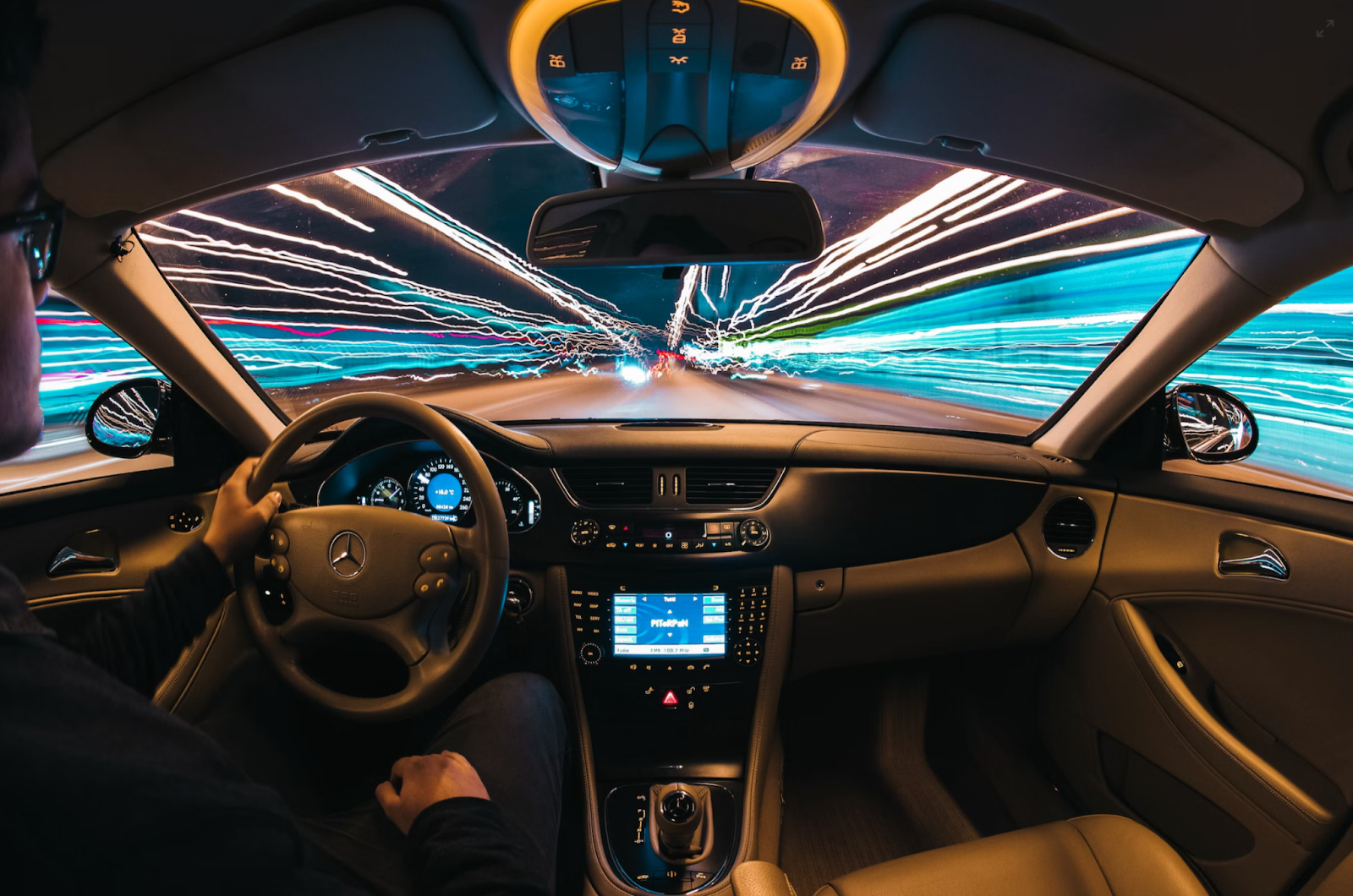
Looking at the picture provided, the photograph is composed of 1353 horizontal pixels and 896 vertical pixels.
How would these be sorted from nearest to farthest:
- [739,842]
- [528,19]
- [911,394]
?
[528,19] → [739,842] → [911,394]

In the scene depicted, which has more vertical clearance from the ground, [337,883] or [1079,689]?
[337,883]

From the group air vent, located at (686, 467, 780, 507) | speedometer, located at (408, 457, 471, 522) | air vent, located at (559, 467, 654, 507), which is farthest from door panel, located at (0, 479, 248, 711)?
air vent, located at (686, 467, 780, 507)

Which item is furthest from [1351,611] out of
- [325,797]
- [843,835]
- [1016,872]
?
[325,797]

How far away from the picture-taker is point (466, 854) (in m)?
1.26

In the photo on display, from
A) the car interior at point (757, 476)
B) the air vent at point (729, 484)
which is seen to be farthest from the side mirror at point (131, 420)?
the air vent at point (729, 484)

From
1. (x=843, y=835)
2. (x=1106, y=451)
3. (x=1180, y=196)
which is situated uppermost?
(x=1180, y=196)

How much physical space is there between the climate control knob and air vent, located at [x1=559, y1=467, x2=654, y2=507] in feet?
0.27

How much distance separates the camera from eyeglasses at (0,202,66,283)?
3.20 ft

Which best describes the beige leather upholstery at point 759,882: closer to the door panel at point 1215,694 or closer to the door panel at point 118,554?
the door panel at point 1215,694

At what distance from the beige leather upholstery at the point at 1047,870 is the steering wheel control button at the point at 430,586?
1.23m

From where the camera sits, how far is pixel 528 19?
148 centimetres

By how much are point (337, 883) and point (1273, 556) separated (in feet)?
9.21

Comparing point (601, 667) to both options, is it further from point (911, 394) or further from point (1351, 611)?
point (911, 394)

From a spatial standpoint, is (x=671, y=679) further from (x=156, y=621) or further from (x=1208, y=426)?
(x=1208, y=426)
